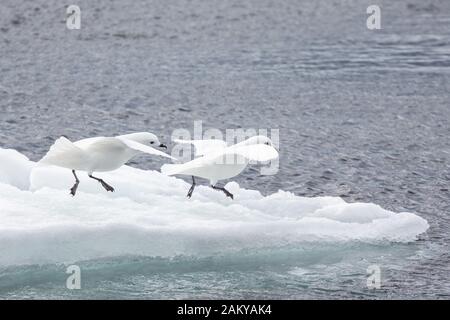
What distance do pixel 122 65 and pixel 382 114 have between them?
524cm

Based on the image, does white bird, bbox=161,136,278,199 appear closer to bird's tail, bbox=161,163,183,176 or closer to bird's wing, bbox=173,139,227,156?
bird's tail, bbox=161,163,183,176

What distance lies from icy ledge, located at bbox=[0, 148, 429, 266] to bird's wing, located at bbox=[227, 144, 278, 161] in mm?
1261

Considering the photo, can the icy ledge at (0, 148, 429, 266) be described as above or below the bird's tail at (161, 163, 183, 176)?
below

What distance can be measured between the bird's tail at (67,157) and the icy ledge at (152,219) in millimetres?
748

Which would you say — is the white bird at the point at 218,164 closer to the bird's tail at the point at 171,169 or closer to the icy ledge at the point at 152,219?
the bird's tail at the point at 171,169

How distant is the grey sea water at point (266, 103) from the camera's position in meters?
9.82

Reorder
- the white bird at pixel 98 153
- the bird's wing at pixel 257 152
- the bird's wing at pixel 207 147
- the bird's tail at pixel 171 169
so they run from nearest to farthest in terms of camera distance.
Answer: the bird's wing at pixel 257 152
the bird's tail at pixel 171 169
the white bird at pixel 98 153
the bird's wing at pixel 207 147

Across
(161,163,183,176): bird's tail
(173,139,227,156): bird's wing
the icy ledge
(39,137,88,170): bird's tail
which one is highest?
(173,139,227,156): bird's wing

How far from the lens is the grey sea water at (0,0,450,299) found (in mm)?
9820

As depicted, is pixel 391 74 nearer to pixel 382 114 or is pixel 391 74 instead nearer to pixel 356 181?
pixel 382 114

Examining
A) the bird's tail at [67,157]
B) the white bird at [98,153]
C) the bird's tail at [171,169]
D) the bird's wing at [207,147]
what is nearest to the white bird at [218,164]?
the bird's tail at [171,169]

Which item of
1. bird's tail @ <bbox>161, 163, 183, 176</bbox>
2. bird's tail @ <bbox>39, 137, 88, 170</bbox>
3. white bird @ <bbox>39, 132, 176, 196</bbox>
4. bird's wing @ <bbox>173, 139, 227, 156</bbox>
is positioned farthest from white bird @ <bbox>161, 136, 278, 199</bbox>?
bird's tail @ <bbox>39, 137, 88, 170</bbox>

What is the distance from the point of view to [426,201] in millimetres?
Answer: 12164

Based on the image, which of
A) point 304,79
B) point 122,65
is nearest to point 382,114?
point 304,79
